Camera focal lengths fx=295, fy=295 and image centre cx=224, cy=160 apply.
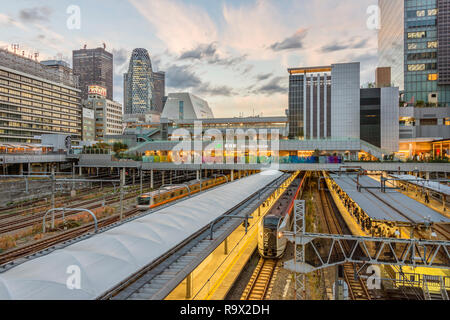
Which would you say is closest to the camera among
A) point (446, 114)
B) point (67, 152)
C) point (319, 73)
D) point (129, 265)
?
point (129, 265)

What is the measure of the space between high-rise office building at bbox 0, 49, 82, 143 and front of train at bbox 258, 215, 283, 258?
69864mm

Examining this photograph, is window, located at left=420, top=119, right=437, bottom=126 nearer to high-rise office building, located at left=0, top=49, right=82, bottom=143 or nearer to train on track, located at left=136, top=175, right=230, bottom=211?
train on track, located at left=136, top=175, right=230, bottom=211

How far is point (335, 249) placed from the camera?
68.8 ft

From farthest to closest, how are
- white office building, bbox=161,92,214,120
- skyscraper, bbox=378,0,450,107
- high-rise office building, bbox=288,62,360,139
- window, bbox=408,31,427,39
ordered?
1. white office building, bbox=161,92,214,120
2. window, bbox=408,31,427,39
3. skyscraper, bbox=378,0,450,107
4. high-rise office building, bbox=288,62,360,139

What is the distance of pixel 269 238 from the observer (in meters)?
18.2

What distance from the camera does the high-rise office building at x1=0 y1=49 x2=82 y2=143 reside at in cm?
8062

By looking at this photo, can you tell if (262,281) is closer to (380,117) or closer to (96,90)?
(380,117)

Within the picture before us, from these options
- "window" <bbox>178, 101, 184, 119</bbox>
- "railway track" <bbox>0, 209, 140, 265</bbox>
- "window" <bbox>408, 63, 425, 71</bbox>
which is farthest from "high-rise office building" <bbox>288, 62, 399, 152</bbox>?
"railway track" <bbox>0, 209, 140, 265</bbox>

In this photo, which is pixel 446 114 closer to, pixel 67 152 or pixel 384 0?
pixel 384 0

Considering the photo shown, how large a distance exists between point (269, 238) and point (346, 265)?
16.6ft

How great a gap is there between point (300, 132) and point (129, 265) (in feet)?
229

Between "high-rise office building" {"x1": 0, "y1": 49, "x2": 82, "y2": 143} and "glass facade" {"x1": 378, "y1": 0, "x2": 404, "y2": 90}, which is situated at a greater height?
"glass facade" {"x1": 378, "y1": 0, "x2": 404, "y2": 90}

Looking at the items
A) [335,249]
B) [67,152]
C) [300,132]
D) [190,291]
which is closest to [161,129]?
[67,152]
